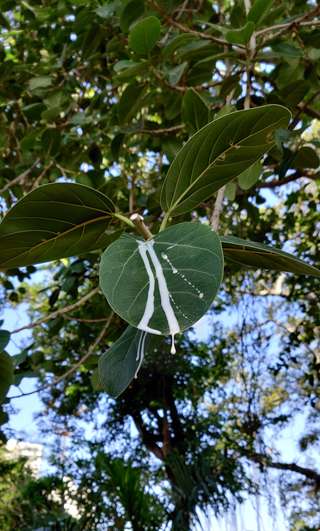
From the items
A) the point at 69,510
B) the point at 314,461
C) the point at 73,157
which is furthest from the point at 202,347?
the point at 73,157

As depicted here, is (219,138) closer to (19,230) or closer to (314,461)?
(19,230)

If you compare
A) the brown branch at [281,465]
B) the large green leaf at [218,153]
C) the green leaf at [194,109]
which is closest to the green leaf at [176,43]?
the green leaf at [194,109]

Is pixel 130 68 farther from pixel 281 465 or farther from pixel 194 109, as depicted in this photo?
pixel 281 465

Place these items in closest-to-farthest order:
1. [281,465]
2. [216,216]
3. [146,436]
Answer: [216,216], [281,465], [146,436]

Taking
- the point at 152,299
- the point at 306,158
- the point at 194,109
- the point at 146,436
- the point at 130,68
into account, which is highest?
the point at 146,436

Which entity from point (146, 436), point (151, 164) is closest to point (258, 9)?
point (151, 164)

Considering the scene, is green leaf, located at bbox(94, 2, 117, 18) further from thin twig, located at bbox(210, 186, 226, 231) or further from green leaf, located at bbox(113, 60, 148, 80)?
thin twig, located at bbox(210, 186, 226, 231)
